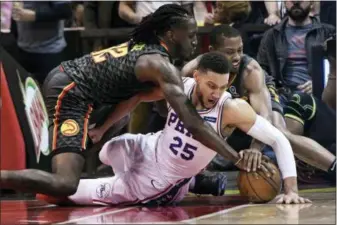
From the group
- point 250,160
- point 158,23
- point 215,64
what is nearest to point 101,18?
point 158,23

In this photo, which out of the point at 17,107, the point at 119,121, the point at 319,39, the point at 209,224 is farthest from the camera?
the point at 319,39

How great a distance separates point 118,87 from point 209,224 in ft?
6.29

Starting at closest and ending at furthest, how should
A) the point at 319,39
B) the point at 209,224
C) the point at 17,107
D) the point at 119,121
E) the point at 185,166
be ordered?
the point at 209,224
the point at 185,166
the point at 119,121
the point at 17,107
the point at 319,39

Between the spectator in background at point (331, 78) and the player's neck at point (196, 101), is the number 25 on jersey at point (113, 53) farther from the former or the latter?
the spectator in background at point (331, 78)

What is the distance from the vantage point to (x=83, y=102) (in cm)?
662

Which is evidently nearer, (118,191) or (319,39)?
(118,191)

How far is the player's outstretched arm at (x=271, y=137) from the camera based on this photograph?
20.3 ft

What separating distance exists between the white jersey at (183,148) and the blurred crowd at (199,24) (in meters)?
2.76

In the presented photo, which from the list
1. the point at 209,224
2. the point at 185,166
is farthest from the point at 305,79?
the point at 209,224

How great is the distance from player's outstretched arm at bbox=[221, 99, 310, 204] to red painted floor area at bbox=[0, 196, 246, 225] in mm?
448

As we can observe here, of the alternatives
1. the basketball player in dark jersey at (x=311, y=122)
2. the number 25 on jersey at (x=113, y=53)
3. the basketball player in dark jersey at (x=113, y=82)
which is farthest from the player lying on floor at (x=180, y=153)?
the basketball player in dark jersey at (x=311, y=122)

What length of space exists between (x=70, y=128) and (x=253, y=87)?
1738 mm

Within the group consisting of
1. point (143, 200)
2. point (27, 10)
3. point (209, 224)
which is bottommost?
point (143, 200)

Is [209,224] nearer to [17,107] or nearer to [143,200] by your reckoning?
[143,200]
